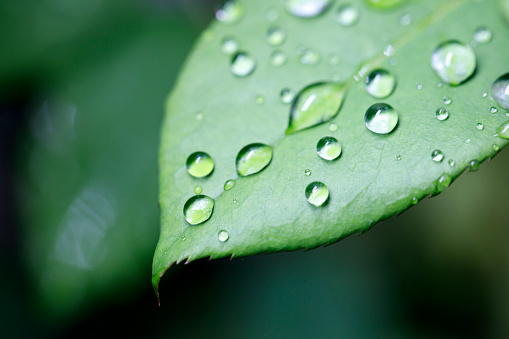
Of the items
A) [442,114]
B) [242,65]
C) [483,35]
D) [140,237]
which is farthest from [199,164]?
[140,237]

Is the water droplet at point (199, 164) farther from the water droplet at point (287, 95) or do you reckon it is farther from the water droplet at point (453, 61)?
the water droplet at point (453, 61)

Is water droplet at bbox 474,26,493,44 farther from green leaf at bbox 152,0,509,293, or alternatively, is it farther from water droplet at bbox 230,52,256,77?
water droplet at bbox 230,52,256,77

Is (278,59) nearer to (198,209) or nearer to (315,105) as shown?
(315,105)

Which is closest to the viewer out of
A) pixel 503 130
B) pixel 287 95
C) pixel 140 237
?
pixel 503 130

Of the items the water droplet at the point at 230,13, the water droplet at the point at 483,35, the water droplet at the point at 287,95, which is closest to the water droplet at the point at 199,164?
the water droplet at the point at 287,95

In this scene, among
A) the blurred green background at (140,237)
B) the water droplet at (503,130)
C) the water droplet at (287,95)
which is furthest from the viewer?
the blurred green background at (140,237)

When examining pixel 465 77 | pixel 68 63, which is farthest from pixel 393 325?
pixel 68 63
